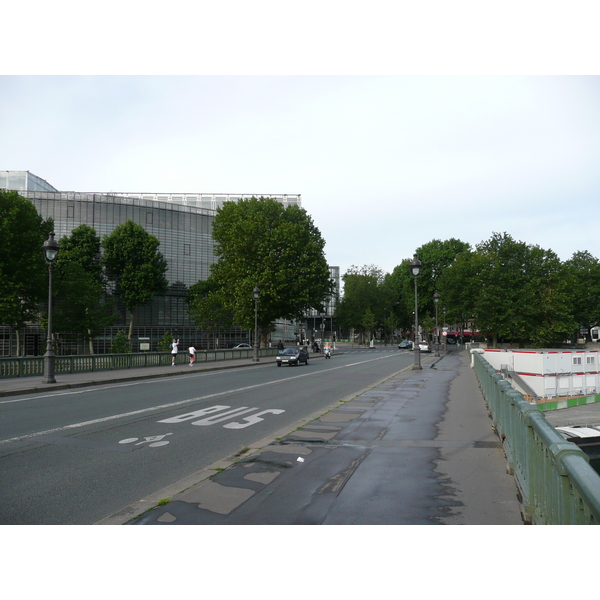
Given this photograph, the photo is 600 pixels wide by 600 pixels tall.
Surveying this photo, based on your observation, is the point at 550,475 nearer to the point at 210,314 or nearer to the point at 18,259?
the point at 18,259

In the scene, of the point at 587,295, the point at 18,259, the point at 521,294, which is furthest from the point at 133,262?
the point at 587,295

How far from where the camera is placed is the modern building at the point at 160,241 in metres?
72.7

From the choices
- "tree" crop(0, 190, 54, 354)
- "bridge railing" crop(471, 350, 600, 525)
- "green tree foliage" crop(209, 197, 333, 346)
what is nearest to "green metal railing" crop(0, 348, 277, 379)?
"green tree foliage" crop(209, 197, 333, 346)

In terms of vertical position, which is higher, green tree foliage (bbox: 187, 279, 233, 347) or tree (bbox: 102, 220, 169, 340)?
tree (bbox: 102, 220, 169, 340)

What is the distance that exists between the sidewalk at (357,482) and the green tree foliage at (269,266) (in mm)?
39055

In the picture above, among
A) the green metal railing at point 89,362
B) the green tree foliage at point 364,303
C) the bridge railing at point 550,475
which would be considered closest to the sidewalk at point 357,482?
the bridge railing at point 550,475

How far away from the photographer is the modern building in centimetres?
7269

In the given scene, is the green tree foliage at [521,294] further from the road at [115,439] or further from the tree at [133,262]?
the road at [115,439]

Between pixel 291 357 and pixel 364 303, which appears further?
pixel 364 303

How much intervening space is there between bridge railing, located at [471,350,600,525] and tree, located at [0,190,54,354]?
4520 cm

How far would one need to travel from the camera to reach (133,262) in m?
67.8

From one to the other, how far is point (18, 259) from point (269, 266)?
22.0 meters

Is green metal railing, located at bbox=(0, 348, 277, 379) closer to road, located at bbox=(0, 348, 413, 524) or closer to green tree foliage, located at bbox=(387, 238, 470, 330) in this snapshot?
road, located at bbox=(0, 348, 413, 524)

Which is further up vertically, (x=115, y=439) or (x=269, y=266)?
(x=269, y=266)
